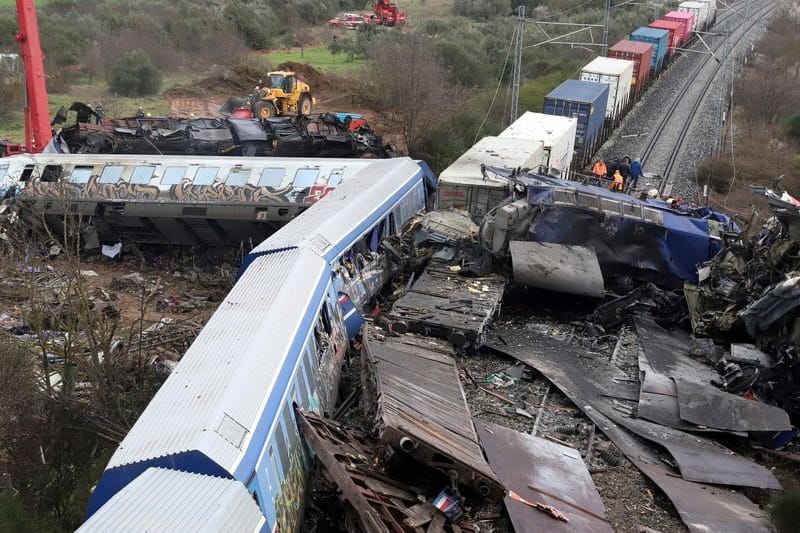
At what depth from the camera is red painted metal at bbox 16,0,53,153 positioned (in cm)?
2228

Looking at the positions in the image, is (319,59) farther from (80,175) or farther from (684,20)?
(80,175)

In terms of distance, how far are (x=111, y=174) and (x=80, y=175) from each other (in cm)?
80

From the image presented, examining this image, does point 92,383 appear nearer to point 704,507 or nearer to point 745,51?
point 704,507

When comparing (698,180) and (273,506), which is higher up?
(273,506)

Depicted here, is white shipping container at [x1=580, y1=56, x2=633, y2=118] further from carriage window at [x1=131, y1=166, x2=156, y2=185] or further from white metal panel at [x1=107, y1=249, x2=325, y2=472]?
white metal panel at [x1=107, y1=249, x2=325, y2=472]

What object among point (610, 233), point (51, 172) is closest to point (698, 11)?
point (610, 233)

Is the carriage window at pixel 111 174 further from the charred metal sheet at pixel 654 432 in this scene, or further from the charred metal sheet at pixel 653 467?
the charred metal sheet at pixel 653 467

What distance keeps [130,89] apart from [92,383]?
31438mm

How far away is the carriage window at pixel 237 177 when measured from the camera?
746 inches

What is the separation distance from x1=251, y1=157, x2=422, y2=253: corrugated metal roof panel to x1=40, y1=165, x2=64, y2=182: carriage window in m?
7.47

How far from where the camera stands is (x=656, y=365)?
1291 centimetres

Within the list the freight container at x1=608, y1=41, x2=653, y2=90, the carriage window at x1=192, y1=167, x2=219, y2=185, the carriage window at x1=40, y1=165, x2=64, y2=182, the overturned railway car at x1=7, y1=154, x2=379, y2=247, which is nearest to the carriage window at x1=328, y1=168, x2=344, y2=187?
the overturned railway car at x1=7, y1=154, x2=379, y2=247

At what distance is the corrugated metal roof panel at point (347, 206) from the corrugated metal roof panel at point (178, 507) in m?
6.27

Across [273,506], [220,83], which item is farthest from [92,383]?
[220,83]
